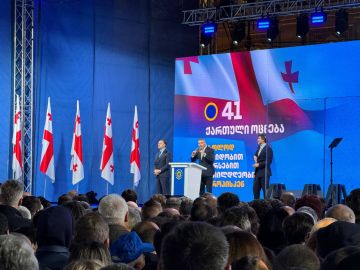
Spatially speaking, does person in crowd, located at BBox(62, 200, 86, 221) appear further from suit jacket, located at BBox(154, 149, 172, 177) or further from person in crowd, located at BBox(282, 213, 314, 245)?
suit jacket, located at BBox(154, 149, 172, 177)

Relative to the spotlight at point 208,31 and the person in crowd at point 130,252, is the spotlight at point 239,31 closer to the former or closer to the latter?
the spotlight at point 208,31

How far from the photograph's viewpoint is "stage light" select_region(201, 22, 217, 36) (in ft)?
56.5

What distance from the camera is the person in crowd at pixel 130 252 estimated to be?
3.99 metres

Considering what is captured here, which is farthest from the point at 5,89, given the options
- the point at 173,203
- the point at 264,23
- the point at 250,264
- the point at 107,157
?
the point at 250,264

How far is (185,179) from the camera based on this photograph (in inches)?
559

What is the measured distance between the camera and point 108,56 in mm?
18125

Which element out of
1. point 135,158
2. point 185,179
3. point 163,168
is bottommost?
point 185,179

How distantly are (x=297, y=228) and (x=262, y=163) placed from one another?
31.4ft

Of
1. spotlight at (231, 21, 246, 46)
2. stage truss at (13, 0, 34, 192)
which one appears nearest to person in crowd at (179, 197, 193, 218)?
stage truss at (13, 0, 34, 192)

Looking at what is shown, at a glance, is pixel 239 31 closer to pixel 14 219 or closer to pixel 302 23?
pixel 302 23

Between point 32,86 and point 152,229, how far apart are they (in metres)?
11.3

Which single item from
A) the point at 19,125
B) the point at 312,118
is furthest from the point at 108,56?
the point at 312,118

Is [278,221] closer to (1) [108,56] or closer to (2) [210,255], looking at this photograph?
(2) [210,255]

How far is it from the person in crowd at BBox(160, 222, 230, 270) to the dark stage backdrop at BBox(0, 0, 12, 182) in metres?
13.9
